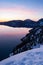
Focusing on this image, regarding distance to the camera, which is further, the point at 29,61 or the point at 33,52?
the point at 33,52

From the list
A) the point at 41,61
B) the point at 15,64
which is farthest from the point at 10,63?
the point at 41,61

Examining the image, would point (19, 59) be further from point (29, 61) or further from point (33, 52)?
point (33, 52)

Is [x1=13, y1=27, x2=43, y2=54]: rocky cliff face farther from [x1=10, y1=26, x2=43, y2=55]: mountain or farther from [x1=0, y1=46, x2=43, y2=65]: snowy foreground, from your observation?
[x1=0, y1=46, x2=43, y2=65]: snowy foreground

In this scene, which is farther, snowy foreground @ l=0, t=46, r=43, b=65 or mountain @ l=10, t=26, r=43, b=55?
mountain @ l=10, t=26, r=43, b=55

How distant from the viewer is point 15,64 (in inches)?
399

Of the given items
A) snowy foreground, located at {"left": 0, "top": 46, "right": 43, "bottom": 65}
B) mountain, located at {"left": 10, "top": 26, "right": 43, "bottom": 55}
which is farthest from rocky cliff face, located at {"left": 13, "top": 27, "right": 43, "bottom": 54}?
snowy foreground, located at {"left": 0, "top": 46, "right": 43, "bottom": 65}

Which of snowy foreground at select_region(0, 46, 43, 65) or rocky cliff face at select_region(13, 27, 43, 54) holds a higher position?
snowy foreground at select_region(0, 46, 43, 65)

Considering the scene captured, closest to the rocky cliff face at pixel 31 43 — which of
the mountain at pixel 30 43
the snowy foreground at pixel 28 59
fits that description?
the mountain at pixel 30 43

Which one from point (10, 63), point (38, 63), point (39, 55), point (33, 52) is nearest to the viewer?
point (38, 63)

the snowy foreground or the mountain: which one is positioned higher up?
the snowy foreground

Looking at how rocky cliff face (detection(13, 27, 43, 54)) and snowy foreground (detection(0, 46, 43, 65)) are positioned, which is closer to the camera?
snowy foreground (detection(0, 46, 43, 65))

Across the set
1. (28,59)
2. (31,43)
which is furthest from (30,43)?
(28,59)

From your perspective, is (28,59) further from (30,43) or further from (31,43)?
(30,43)

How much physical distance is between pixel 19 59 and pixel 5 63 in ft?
3.00
